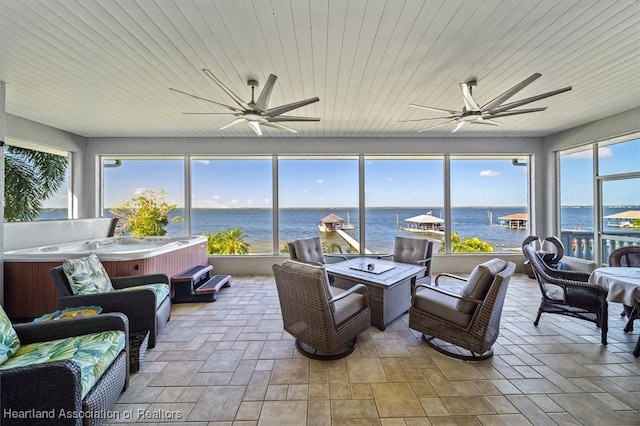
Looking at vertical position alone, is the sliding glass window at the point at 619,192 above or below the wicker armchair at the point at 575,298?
above

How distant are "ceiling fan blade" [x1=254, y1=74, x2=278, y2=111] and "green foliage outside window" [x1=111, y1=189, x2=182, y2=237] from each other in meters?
3.99

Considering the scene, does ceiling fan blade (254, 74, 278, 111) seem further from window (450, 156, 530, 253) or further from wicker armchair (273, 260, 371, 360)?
window (450, 156, 530, 253)

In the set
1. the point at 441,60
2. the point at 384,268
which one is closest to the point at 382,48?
the point at 441,60

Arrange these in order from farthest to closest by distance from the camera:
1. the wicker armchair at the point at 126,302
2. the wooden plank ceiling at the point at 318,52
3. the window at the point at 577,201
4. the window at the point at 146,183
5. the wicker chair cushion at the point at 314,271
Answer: the window at the point at 146,183 < the window at the point at 577,201 < the wicker armchair at the point at 126,302 < the wicker chair cushion at the point at 314,271 < the wooden plank ceiling at the point at 318,52

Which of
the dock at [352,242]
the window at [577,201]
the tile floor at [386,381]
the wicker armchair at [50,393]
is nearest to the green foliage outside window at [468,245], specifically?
the window at [577,201]

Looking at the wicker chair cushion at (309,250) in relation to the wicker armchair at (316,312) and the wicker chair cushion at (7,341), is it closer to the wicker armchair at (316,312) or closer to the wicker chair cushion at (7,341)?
the wicker armchair at (316,312)

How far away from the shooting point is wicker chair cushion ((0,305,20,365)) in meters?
1.58

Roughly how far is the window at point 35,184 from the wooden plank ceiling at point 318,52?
3.66 ft

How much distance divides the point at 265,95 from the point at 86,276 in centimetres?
266

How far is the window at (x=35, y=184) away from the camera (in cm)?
430

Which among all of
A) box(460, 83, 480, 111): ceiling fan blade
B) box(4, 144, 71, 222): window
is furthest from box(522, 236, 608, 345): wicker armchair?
box(4, 144, 71, 222): window

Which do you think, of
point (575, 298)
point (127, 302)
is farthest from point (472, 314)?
point (127, 302)

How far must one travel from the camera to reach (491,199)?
6734 mm

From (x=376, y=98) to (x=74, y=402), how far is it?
4.05m
